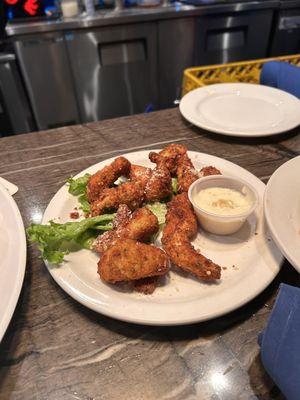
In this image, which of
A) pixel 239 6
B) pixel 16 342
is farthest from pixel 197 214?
pixel 239 6

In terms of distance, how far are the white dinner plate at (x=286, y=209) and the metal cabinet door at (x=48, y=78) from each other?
9.28 feet

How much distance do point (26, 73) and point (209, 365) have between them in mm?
3242

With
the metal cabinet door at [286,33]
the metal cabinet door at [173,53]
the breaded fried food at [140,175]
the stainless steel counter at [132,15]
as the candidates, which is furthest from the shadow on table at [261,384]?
the metal cabinet door at [286,33]

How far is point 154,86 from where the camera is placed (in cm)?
363

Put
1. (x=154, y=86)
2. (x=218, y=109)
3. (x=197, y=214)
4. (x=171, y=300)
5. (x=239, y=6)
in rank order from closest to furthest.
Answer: (x=171, y=300) < (x=197, y=214) < (x=218, y=109) < (x=239, y=6) < (x=154, y=86)

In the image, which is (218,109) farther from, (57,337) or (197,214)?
(57,337)

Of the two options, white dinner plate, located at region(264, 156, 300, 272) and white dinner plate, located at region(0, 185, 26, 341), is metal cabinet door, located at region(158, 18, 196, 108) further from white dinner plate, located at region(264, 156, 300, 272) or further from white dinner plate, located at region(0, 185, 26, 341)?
white dinner plate, located at region(0, 185, 26, 341)

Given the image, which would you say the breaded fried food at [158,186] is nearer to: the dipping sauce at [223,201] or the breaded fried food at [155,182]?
the breaded fried food at [155,182]

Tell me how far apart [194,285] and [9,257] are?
51 cm

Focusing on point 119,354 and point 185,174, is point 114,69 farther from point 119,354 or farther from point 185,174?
point 119,354

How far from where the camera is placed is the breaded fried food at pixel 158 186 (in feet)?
3.48

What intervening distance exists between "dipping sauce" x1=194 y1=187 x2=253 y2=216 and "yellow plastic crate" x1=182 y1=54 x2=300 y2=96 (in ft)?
3.66

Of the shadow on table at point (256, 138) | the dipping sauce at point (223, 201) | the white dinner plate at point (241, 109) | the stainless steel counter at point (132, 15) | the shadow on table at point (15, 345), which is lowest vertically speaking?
the shadow on table at point (256, 138)

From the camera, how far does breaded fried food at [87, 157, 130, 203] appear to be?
108cm
